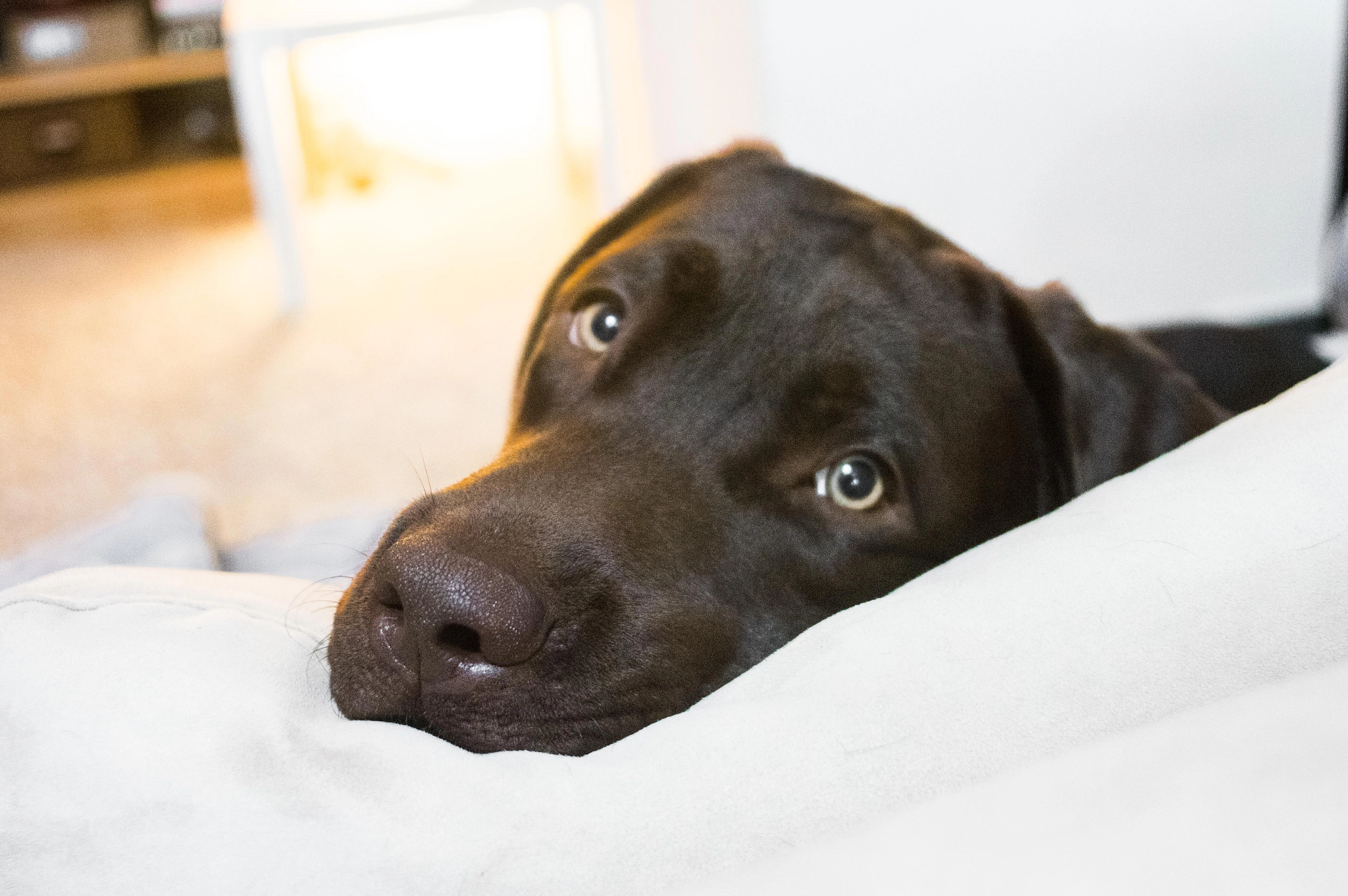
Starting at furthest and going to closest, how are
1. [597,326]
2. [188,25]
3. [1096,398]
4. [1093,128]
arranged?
[188,25] < [1093,128] < [597,326] < [1096,398]

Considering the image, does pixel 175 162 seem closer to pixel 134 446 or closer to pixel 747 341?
pixel 134 446

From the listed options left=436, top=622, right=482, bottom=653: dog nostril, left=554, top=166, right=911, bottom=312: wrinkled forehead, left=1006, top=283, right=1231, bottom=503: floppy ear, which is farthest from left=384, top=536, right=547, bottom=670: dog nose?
left=1006, top=283, right=1231, bottom=503: floppy ear

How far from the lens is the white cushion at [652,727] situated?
728 mm

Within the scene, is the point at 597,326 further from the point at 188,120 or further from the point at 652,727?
the point at 188,120

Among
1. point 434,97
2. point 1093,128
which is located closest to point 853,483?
point 1093,128

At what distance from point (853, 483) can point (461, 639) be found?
0.64 m

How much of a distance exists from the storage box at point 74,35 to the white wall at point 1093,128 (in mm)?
8216

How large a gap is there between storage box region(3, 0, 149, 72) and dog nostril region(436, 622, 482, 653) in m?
10.5

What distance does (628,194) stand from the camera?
18.4 ft

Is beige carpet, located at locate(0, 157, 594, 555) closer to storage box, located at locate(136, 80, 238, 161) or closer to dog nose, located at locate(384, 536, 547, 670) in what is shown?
dog nose, located at locate(384, 536, 547, 670)

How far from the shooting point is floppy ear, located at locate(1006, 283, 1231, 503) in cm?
166

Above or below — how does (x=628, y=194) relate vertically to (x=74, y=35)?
below

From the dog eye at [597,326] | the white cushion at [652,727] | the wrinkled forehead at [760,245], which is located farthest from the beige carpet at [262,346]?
the white cushion at [652,727]

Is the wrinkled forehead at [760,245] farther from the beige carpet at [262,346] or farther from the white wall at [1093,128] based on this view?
the white wall at [1093,128]
